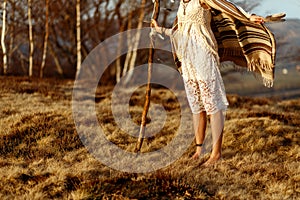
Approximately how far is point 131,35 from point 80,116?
1658 centimetres

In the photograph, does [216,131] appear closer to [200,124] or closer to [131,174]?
[200,124]

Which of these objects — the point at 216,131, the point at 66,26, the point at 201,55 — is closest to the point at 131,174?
the point at 216,131

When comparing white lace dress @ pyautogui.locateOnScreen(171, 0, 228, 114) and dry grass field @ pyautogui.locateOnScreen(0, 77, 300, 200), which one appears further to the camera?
white lace dress @ pyautogui.locateOnScreen(171, 0, 228, 114)

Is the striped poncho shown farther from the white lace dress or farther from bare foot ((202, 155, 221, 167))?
bare foot ((202, 155, 221, 167))

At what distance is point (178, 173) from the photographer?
5367mm

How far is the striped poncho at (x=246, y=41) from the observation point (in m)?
5.75

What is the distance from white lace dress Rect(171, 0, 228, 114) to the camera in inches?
219

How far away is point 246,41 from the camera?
589 cm

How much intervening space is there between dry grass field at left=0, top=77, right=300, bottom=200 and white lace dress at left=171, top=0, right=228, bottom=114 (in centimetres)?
104

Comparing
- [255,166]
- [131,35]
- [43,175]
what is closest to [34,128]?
[43,175]

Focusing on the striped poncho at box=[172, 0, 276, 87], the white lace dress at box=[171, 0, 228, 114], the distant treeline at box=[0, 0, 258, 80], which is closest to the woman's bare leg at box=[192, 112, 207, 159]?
the white lace dress at box=[171, 0, 228, 114]

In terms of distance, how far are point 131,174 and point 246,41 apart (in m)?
2.59

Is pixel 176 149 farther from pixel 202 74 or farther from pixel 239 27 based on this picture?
pixel 239 27

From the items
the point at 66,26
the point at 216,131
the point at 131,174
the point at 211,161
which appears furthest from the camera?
the point at 66,26
